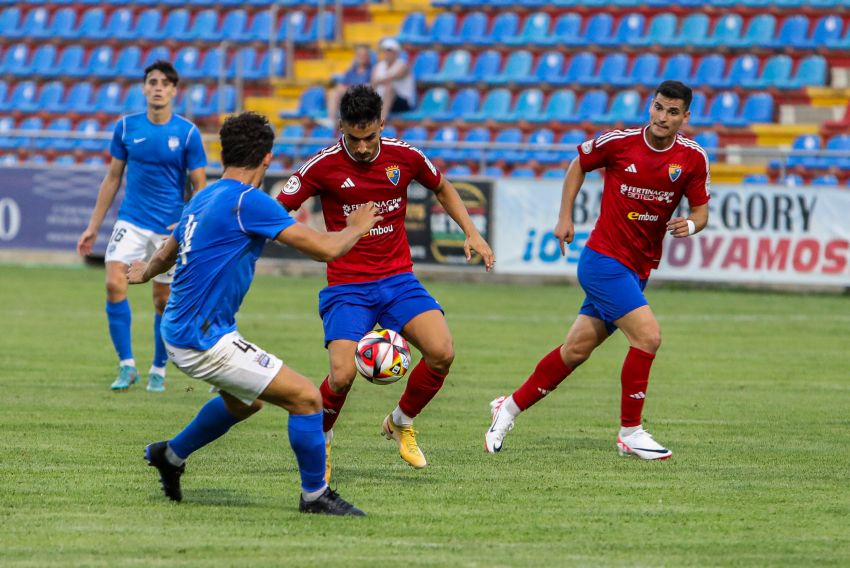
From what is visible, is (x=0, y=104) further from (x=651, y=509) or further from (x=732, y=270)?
(x=651, y=509)

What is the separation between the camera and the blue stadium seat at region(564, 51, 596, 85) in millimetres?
23922

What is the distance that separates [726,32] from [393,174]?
16275 mm

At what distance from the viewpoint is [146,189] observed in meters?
11.5

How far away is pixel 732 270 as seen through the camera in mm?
19688

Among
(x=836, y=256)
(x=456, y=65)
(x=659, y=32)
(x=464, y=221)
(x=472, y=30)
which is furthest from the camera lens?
(x=472, y=30)

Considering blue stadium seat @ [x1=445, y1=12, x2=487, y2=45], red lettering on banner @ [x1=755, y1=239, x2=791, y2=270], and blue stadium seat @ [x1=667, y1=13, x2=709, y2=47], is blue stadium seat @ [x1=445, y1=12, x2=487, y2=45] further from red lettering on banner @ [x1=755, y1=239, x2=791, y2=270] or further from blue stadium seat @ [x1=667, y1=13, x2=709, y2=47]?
red lettering on banner @ [x1=755, y1=239, x2=791, y2=270]

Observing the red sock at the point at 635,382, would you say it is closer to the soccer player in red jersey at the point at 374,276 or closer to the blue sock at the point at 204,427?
the soccer player in red jersey at the point at 374,276

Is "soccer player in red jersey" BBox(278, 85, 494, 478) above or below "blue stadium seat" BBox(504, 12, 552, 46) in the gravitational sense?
below

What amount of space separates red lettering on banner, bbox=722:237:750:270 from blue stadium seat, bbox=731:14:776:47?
4.61 m

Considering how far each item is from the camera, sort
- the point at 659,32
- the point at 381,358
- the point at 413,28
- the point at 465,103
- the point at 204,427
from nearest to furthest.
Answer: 1. the point at 204,427
2. the point at 381,358
3. the point at 659,32
4. the point at 465,103
5. the point at 413,28

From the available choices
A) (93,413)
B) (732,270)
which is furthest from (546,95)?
(93,413)

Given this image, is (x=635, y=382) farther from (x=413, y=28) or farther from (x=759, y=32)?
(x=413, y=28)

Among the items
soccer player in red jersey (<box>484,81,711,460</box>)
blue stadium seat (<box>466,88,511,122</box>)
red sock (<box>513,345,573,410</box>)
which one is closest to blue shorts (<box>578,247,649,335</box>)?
soccer player in red jersey (<box>484,81,711,460</box>)

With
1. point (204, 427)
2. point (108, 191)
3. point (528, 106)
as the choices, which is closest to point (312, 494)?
point (204, 427)
